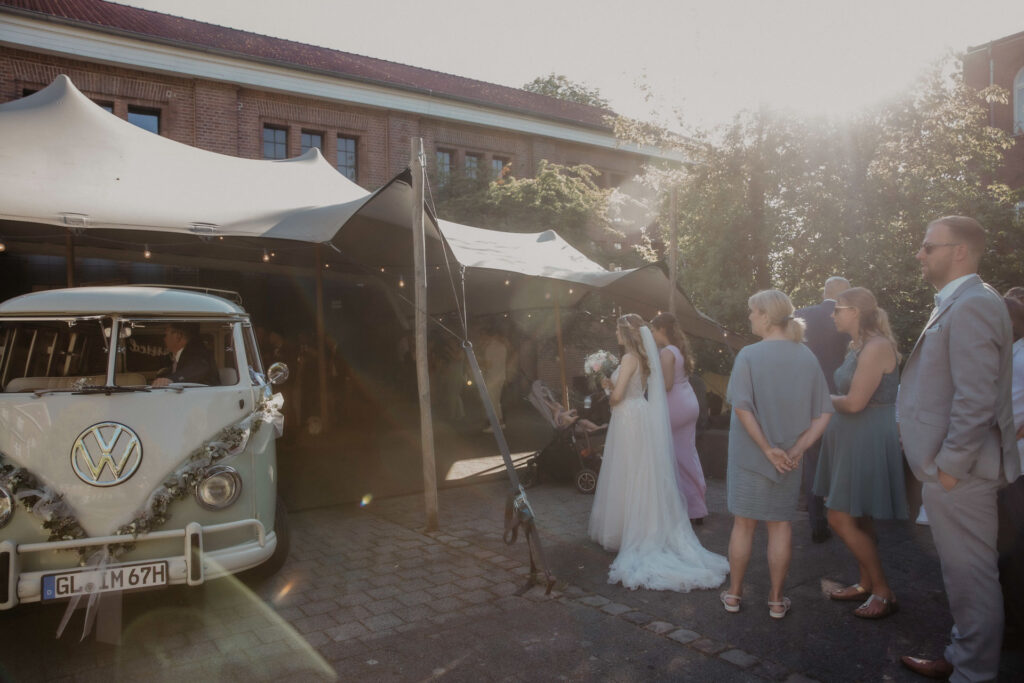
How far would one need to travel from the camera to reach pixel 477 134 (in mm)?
24281

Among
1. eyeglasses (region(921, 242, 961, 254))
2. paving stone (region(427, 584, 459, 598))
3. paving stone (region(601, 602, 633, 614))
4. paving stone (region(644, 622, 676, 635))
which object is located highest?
eyeglasses (region(921, 242, 961, 254))

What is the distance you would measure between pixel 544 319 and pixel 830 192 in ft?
26.9

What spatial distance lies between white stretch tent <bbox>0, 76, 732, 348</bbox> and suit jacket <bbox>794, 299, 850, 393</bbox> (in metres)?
3.28

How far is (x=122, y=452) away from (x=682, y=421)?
4.56 m

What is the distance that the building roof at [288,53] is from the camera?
1858cm

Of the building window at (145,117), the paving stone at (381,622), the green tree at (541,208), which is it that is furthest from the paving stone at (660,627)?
the building window at (145,117)

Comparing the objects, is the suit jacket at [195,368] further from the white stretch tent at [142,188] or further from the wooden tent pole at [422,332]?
the white stretch tent at [142,188]

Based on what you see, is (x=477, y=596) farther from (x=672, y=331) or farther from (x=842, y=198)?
(x=842, y=198)

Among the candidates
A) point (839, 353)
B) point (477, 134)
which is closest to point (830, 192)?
point (839, 353)

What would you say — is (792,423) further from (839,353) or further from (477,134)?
(477,134)

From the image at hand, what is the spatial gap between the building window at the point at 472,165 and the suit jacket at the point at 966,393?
19507mm

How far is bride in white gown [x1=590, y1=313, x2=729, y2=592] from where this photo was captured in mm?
5133

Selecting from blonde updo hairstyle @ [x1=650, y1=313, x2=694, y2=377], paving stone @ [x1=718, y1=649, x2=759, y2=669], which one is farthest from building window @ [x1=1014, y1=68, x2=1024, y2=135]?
paving stone @ [x1=718, y1=649, x2=759, y2=669]

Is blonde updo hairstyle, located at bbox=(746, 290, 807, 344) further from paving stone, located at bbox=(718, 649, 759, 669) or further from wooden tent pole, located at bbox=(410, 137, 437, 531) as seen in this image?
wooden tent pole, located at bbox=(410, 137, 437, 531)
